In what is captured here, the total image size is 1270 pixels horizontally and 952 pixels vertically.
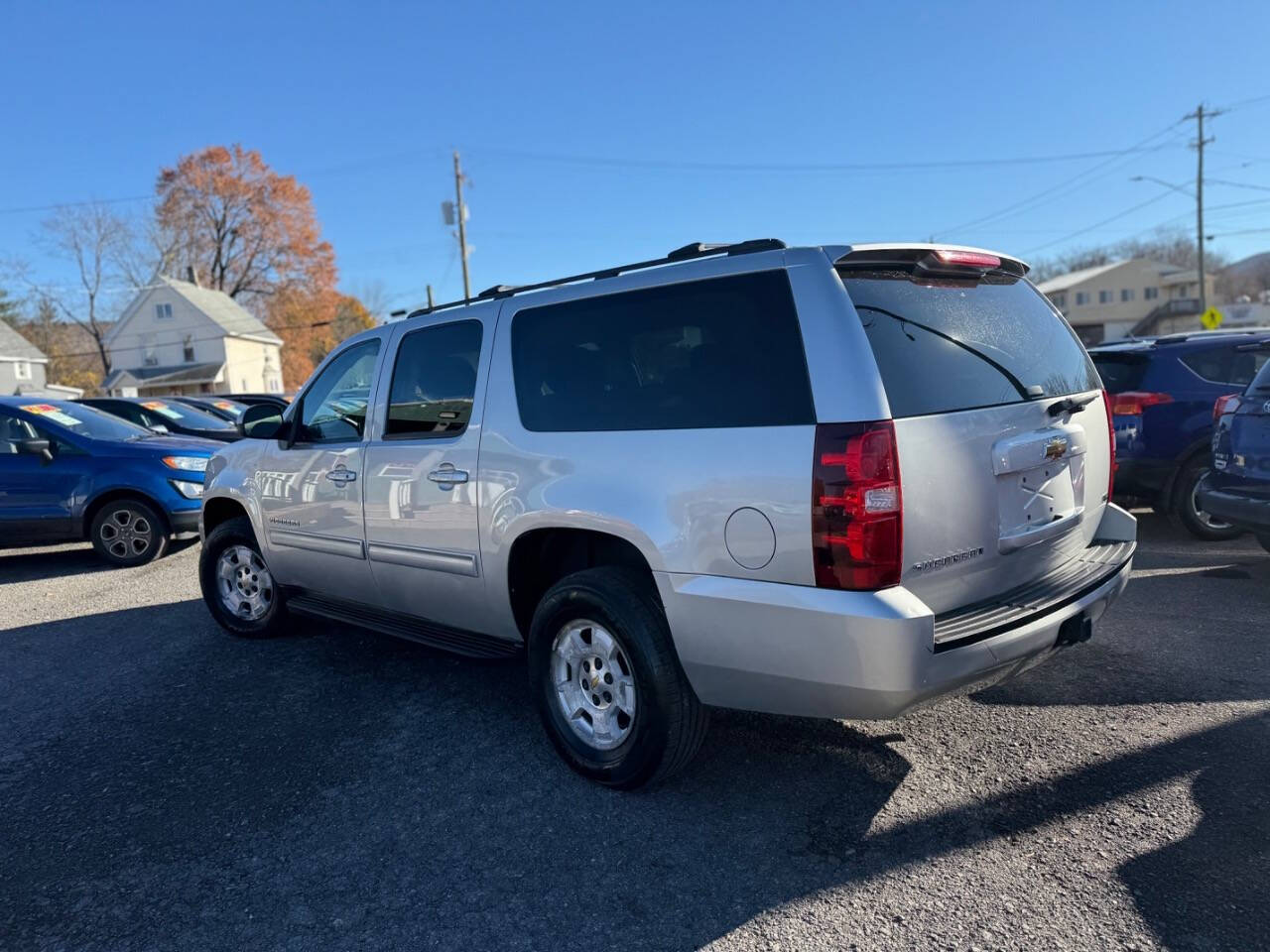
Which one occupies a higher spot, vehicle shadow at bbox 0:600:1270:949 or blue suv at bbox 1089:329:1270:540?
blue suv at bbox 1089:329:1270:540

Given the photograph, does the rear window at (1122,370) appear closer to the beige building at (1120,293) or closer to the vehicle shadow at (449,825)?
the vehicle shadow at (449,825)

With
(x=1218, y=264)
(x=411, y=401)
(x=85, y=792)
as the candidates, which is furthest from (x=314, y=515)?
(x=1218, y=264)

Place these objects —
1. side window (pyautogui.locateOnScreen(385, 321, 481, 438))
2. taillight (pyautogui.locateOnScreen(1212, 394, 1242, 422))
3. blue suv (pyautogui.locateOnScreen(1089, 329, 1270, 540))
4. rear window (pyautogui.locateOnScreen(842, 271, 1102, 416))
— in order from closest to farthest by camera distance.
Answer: rear window (pyautogui.locateOnScreen(842, 271, 1102, 416))
side window (pyautogui.locateOnScreen(385, 321, 481, 438))
taillight (pyautogui.locateOnScreen(1212, 394, 1242, 422))
blue suv (pyautogui.locateOnScreen(1089, 329, 1270, 540))

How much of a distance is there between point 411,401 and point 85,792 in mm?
2152

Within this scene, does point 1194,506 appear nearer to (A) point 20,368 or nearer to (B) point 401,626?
(B) point 401,626

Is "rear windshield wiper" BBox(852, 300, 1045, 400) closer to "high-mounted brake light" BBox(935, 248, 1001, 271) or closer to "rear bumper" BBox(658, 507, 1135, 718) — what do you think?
"high-mounted brake light" BBox(935, 248, 1001, 271)

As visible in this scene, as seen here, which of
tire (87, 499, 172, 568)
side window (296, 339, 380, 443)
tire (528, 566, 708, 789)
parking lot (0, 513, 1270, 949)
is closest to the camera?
parking lot (0, 513, 1270, 949)

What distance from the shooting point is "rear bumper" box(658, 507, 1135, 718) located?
8.67 ft

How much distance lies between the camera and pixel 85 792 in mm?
3539

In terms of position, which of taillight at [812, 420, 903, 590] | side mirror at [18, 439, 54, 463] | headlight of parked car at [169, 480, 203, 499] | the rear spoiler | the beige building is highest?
the beige building

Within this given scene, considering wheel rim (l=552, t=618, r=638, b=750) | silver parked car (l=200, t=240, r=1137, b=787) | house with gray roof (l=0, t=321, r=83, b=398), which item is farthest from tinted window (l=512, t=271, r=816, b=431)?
house with gray roof (l=0, t=321, r=83, b=398)

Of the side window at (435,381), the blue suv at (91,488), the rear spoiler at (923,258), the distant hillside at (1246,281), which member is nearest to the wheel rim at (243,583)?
the side window at (435,381)

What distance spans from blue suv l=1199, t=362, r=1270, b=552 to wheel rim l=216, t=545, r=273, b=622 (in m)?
6.02

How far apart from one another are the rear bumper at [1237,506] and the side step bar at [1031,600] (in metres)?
2.23
